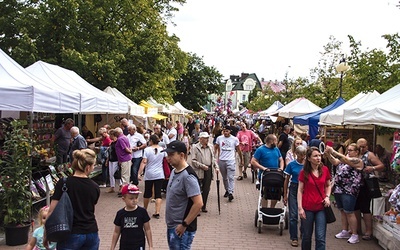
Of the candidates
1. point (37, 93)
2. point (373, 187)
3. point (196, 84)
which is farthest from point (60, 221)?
point (196, 84)

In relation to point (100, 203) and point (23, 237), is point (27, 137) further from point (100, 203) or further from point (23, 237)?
point (100, 203)

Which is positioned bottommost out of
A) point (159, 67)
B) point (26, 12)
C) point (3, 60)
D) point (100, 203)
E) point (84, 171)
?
point (100, 203)

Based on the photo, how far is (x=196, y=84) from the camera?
52.6 metres

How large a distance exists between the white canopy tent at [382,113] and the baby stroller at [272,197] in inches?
72.5

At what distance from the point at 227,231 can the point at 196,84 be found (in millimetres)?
45475

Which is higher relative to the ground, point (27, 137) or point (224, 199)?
point (27, 137)

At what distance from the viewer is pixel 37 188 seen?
27.8 feet

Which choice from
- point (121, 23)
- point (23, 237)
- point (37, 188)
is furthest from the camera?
point (121, 23)

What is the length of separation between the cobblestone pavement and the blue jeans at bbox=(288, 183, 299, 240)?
0.23m

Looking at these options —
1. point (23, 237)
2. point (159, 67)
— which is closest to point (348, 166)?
point (23, 237)

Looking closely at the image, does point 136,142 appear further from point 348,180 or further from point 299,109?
point 299,109

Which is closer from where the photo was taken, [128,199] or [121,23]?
[128,199]

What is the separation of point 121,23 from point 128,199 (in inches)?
778

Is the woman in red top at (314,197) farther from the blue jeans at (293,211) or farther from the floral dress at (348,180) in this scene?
the floral dress at (348,180)
